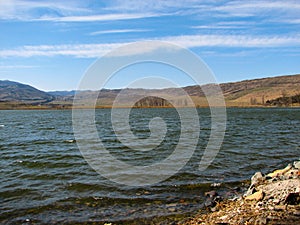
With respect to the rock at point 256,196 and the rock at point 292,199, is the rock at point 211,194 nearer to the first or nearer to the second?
the rock at point 256,196

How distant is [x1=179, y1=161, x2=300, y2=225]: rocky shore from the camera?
34.8ft

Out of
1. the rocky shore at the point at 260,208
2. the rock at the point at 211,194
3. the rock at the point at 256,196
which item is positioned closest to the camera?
the rocky shore at the point at 260,208

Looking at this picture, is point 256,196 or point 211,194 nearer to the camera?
point 256,196

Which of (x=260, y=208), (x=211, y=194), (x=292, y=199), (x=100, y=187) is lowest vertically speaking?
(x=100, y=187)

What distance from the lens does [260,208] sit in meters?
11.8

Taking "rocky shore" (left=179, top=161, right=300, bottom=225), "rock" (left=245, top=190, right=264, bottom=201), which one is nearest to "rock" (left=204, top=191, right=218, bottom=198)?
"rocky shore" (left=179, top=161, right=300, bottom=225)

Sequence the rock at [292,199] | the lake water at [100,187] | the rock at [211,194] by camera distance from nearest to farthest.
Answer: the rock at [292,199]
the lake water at [100,187]
the rock at [211,194]

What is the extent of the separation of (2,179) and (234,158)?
1736cm

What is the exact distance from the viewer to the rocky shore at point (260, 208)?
34.8 feet

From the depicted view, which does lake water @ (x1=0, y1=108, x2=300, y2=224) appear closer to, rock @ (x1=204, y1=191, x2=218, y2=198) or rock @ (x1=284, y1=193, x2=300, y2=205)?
rock @ (x1=204, y1=191, x2=218, y2=198)

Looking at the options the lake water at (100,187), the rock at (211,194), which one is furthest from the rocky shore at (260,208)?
the lake water at (100,187)

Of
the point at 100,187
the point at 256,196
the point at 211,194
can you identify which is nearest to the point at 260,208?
the point at 256,196

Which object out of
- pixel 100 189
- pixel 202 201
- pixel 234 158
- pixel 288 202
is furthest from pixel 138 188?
pixel 234 158

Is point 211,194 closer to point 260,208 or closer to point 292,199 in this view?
point 260,208
